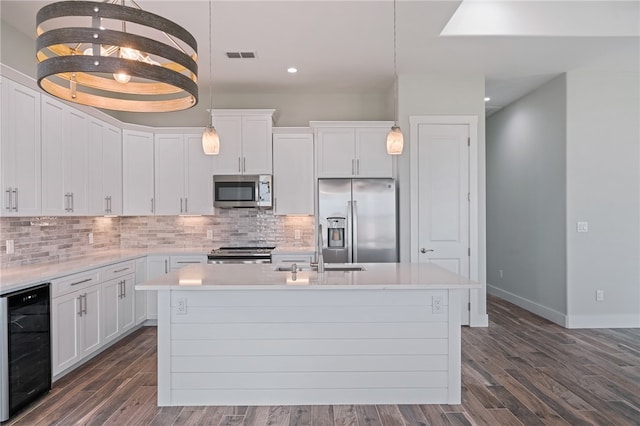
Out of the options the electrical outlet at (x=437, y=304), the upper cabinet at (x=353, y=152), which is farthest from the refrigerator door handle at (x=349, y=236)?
the electrical outlet at (x=437, y=304)

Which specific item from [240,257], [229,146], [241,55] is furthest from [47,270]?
[241,55]

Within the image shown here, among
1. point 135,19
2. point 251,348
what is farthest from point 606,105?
point 135,19

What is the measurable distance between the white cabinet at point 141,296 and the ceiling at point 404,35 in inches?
92.1

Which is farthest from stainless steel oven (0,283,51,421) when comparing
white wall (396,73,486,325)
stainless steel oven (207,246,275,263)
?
white wall (396,73,486,325)

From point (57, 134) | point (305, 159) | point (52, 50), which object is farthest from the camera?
point (305, 159)

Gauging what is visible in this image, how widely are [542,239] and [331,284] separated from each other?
12.5 ft

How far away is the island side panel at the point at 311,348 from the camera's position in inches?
110

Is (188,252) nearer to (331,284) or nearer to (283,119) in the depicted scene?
(283,119)

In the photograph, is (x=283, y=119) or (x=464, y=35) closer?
(x=464, y=35)

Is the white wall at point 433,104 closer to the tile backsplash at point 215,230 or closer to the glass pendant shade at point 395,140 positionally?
the tile backsplash at point 215,230

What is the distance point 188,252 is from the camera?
4.83 m

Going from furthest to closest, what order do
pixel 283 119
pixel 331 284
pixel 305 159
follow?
pixel 283 119 → pixel 305 159 → pixel 331 284

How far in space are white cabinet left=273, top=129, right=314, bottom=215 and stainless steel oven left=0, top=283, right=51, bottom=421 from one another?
274 cm

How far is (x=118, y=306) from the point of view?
161 inches
